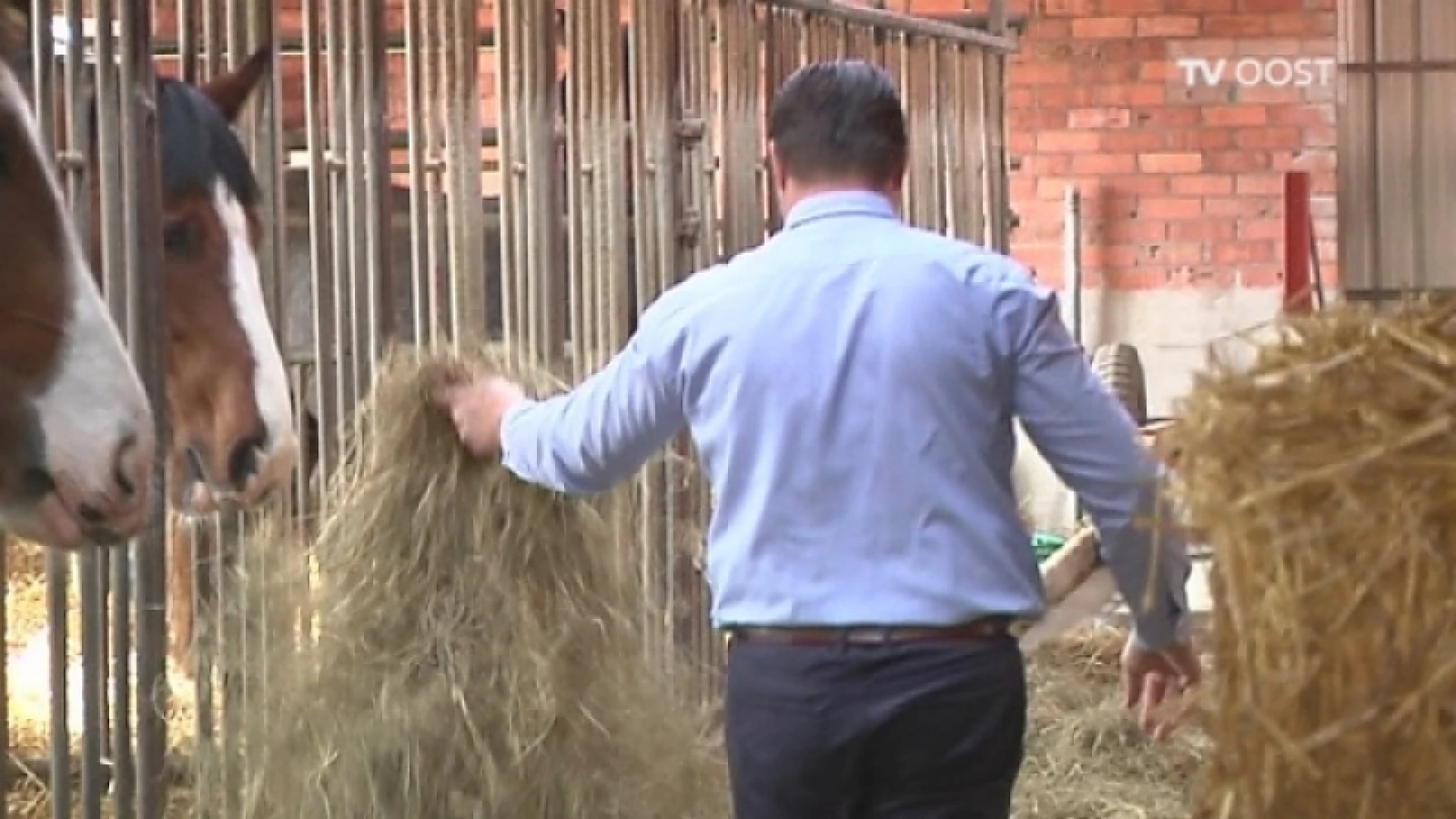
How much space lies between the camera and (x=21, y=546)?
5.81 meters

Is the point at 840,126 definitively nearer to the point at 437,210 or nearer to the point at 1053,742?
the point at 437,210

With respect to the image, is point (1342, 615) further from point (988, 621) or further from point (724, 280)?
point (724, 280)

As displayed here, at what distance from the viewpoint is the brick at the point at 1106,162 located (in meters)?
7.89

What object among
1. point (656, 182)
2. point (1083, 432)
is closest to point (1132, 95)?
point (656, 182)

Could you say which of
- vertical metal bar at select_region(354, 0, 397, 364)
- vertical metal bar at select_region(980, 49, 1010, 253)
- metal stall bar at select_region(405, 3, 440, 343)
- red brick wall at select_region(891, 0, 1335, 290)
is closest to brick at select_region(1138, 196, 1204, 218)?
red brick wall at select_region(891, 0, 1335, 290)

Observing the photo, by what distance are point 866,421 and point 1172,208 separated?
5950 millimetres

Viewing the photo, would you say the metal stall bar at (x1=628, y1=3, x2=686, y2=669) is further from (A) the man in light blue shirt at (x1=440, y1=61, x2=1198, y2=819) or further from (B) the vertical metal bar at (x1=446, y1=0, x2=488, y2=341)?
(A) the man in light blue shirt at (x1=440, y1=61, x2=1198, y2=819)

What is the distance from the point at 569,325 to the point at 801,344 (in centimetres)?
189

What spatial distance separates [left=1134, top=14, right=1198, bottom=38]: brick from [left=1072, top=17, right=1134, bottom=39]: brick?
0.04 meters

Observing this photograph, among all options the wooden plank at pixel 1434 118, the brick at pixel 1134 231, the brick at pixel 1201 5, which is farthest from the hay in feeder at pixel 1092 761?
the wooden plank at pixel 1434 118

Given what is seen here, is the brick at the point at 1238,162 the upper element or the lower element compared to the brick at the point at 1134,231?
upper

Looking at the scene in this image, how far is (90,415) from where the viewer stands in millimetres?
2209

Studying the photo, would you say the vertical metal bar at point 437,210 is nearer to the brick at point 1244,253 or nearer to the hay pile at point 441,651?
the hay pile at point 441,651

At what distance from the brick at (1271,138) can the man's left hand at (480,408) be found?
19.1 feet
